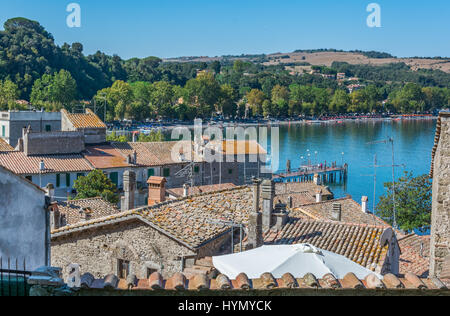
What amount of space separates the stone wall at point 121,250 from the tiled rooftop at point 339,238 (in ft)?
6.42

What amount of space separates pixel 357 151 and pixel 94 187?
5961cm

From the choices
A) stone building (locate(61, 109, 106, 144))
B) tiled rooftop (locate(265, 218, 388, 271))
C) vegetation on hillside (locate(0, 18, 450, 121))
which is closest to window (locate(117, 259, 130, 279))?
tiled rooftop (locate(265, 218, 388, 271))

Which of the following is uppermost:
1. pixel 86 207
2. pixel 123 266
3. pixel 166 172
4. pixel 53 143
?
pixel 53 143

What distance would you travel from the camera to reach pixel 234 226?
11398mm

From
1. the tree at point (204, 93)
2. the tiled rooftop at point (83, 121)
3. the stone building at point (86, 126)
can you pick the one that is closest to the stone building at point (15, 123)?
the stone building at point (86, 126)

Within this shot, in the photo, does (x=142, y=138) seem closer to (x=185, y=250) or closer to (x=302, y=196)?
(x=302, y=196)

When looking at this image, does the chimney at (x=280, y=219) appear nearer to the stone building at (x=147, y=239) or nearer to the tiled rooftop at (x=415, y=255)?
the stone building at (x=147, y=239)

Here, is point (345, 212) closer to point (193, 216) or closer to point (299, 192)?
point (193, 216)

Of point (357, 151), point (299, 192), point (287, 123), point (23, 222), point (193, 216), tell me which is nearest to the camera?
point (23, 222)

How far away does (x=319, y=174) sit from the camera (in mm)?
64250

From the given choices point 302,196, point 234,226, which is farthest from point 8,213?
point 302,196

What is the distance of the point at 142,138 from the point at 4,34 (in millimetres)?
51306

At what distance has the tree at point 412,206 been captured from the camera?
3002cm

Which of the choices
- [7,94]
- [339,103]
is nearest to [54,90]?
[7,94]
